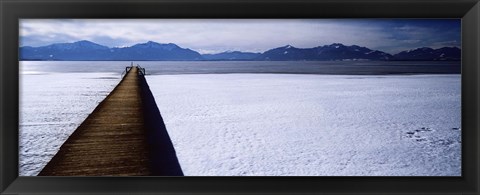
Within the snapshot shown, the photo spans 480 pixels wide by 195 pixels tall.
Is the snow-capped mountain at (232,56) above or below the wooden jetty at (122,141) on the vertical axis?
above

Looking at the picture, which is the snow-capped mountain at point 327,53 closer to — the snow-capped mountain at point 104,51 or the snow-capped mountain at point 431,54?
the snow-capped mountain at point 431,54

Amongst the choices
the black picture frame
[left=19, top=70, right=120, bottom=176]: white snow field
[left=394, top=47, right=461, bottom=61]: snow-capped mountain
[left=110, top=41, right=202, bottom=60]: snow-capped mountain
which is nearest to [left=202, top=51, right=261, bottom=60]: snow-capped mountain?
[left=110, top=41, right=202, bottom=60]: snow-capped mountain

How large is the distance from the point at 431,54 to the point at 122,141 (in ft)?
4.63

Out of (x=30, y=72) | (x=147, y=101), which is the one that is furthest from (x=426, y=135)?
(x=30, y=72)

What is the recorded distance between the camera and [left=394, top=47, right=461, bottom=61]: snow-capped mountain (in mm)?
1913

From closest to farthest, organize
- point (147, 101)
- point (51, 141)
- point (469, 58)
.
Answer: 1. point (469, 58)
2. point (51, 141)
3. point (147, 101)

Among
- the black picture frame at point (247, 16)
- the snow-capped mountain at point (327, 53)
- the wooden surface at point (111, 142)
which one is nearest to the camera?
the black picture frame at point (247, 16)

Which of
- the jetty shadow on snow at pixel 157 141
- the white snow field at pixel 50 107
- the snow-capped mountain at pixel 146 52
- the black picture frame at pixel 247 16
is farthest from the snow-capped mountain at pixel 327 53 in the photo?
the white snow field at pixel 50 107

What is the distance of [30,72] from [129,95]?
446 millimetres

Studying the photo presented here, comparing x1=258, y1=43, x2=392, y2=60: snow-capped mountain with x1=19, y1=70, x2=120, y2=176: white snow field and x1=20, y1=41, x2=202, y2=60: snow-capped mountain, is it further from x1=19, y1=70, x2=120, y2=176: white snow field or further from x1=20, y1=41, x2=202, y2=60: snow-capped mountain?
x1=19, y1=70, x2=120, y2=176: white snow field

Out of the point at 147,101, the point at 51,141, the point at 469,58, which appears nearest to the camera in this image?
the point at 469,58

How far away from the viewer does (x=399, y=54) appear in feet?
6.65

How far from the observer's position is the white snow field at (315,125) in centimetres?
191

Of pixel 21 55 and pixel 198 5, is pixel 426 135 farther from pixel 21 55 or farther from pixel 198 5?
pixel 21 55
